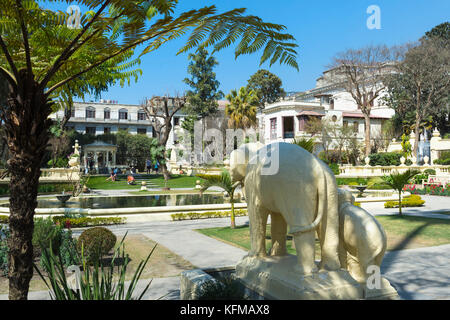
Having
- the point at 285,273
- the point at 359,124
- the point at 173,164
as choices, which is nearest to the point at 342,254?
the point at 285,273

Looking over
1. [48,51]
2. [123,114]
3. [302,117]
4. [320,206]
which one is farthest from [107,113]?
[320,206]

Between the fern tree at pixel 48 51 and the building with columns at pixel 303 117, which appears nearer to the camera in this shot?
the fern tree at pixel 48 51

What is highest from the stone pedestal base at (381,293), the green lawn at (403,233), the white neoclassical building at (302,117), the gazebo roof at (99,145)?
the white neoclassical building at (302,117)

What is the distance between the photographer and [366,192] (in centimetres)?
2253

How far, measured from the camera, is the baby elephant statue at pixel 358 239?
4223mm

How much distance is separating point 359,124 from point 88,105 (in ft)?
147

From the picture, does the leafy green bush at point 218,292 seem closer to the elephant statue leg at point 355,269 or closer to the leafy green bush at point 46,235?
the elephant statue leg at point 355,269

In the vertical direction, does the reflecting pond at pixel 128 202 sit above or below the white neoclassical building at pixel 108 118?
below

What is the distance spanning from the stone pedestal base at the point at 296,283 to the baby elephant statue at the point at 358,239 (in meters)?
0.31

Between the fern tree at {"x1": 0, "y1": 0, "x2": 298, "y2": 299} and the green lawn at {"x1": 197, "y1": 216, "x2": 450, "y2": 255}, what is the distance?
534 cm

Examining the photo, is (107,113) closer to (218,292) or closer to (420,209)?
(420,209)

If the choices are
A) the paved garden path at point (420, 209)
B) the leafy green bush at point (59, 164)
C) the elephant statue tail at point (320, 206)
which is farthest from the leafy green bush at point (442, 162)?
the elephant statue tail at point (320, 206)

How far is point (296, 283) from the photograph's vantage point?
13.4 feet
